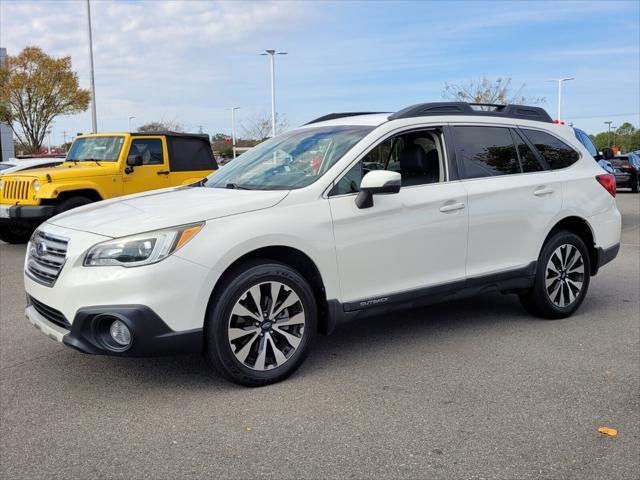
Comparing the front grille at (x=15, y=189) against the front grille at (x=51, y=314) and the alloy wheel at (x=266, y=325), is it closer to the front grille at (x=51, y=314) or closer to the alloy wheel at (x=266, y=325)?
the front grille at (x=51, y=314)

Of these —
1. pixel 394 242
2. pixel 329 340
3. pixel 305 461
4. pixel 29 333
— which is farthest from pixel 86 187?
pixel 305 461

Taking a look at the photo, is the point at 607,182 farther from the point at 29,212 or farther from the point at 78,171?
the point at 29,212

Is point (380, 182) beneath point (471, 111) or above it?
beneath

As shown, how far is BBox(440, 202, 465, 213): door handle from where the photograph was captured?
4.71 metres

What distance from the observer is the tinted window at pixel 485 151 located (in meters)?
5.03

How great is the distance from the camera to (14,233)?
11.0 metres

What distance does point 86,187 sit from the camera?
391 inches

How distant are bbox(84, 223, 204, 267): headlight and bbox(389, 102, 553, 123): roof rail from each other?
193 cm

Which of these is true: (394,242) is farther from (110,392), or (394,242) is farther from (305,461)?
(110,392)

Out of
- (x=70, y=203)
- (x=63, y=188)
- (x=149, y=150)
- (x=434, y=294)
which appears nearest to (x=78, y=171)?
(x=63, y=188)

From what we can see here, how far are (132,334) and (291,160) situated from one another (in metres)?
1.77

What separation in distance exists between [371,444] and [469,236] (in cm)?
212

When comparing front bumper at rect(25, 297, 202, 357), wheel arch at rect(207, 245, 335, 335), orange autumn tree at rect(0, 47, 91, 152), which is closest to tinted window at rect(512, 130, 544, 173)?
wheel arch at rect(207, 245, 335, 335)

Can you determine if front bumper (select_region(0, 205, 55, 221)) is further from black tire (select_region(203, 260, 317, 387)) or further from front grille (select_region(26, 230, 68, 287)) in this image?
black tire (select_region(203, 260, 317, 387))
